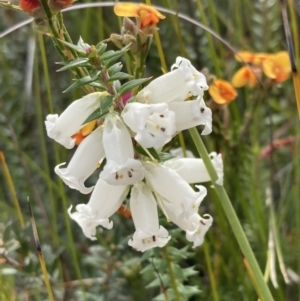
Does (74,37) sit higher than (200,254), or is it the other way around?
(74,37)

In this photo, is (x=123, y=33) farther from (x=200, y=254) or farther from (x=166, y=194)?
(x=200, y=254)

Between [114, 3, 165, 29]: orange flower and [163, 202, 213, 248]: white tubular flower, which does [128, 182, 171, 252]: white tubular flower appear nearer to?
[163, 202, 213, 248]: white tubular flower

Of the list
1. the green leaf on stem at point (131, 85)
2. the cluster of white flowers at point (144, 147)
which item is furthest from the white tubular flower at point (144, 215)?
the green leaf on stem at point (131, 85)

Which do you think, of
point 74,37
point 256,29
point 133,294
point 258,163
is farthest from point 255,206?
point 74,37

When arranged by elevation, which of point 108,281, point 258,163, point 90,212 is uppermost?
point 90,212

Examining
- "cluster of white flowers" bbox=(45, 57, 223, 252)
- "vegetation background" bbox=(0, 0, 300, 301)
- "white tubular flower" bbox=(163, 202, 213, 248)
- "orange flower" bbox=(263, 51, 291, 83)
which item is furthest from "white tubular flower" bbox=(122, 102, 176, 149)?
"orange flower" bbox=(263, 51, 291, 83)
